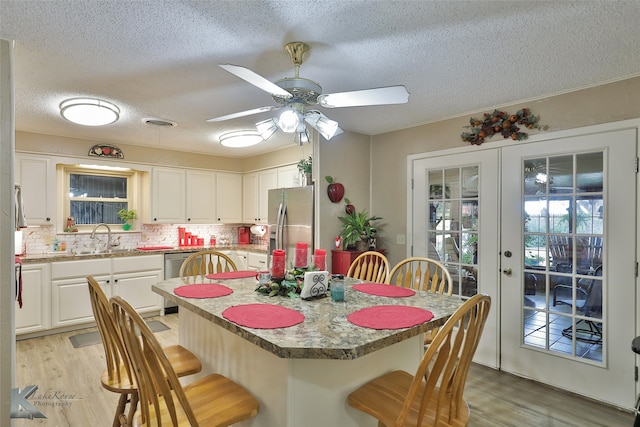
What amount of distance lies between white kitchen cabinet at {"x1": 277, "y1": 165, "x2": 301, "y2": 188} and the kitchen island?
9.77 ft

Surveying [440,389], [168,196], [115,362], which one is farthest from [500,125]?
[168,196]

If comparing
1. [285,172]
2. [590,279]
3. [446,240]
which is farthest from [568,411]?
[285,172]

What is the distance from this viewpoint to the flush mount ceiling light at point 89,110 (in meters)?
2.97

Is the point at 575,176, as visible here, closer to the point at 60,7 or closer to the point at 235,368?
the point at 235,368

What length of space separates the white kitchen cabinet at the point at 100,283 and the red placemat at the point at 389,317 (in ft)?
12.3

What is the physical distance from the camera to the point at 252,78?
5.53ft

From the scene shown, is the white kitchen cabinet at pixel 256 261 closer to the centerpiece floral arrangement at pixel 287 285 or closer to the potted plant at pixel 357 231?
the potted plant at pixel 357 231

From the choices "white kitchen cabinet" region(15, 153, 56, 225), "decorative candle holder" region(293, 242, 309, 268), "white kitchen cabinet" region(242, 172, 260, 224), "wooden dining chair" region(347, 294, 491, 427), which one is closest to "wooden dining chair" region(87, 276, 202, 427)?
"decorative candle holder" region(293, 242, 309, 268)

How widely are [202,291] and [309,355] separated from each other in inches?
42.5

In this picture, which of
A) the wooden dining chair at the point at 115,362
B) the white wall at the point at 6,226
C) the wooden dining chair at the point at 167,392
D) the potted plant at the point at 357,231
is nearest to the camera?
the wooden dining chair at the point at 167,392

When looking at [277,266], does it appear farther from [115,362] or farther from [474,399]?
[474,399]

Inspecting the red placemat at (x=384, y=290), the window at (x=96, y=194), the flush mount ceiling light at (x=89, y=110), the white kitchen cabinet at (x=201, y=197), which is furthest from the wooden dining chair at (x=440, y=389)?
the window at (x=96, y=194)

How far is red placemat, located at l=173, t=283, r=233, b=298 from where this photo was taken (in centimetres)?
199

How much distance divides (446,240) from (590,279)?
1.21 metres
